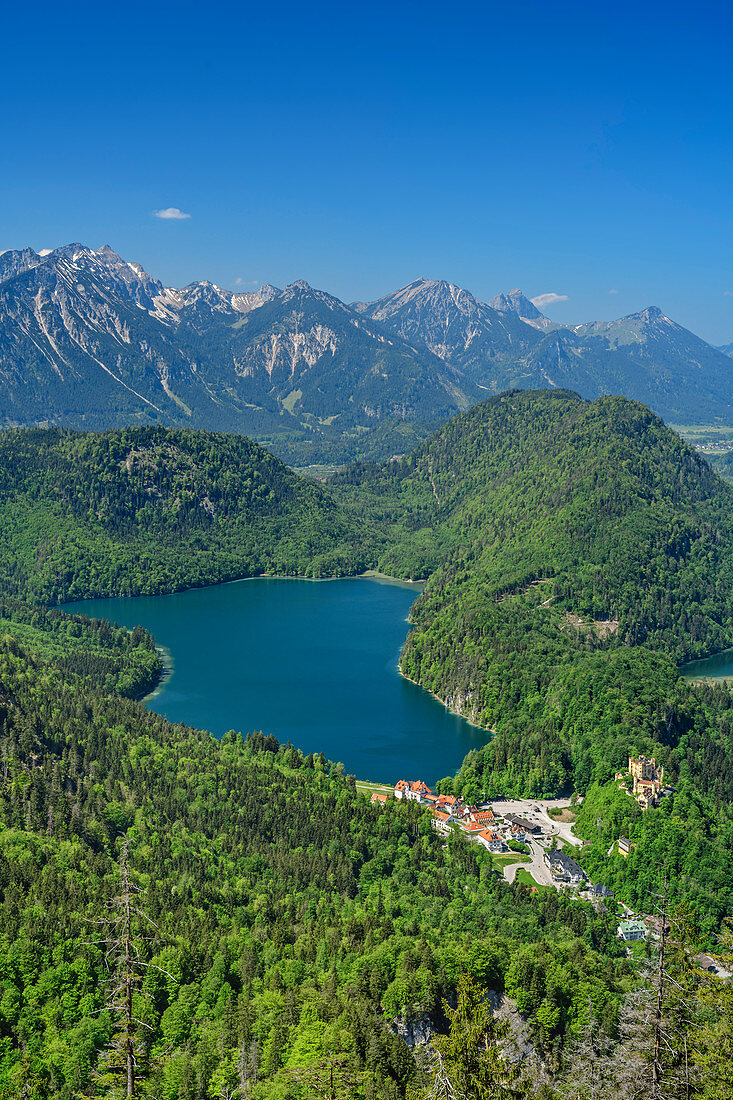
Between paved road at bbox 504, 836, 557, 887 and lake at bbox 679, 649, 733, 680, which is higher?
lake at bbox 679, 649, 733, 680

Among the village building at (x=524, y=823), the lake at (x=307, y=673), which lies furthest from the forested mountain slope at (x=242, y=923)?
the lake at (x=307, y=673)

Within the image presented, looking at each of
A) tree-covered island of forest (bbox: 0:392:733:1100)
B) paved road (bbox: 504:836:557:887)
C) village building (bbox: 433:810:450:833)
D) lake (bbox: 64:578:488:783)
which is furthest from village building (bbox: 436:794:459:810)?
paved road (bbox: 504:836:557:887)

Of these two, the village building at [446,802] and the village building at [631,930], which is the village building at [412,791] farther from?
the village building at [631,930]

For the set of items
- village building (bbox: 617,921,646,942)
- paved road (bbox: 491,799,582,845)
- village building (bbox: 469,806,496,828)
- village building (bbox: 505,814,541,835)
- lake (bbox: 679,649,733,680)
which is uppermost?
lake (bbox: 679,649,733,680)

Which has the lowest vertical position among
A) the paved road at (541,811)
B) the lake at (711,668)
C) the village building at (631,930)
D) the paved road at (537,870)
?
the village building at (631,930)

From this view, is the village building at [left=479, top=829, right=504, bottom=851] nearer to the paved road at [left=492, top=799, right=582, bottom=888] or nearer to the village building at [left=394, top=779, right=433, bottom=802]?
the paved road at [left=492, top=799, right=582, bottom=888]

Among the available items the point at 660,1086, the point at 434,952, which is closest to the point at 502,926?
the point at 434,952
